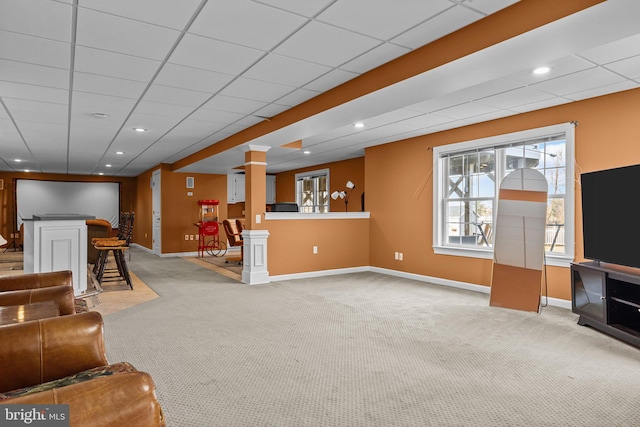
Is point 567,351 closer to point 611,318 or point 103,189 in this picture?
point 611,318

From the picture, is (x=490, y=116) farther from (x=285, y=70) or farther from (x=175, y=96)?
(x=175, y=96)

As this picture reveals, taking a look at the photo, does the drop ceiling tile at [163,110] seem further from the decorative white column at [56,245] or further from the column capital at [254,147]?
the decorative white column at [56,245]

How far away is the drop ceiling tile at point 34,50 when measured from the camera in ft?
9.12

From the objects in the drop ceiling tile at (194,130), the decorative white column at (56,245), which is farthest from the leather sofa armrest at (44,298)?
the drop ceiling tile at (194,130)

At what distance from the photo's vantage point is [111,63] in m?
3.24

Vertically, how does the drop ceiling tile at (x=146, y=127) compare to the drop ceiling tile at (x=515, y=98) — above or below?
above

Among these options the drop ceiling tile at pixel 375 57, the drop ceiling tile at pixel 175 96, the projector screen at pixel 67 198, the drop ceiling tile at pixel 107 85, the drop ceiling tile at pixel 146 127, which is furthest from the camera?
the projector screen at pixel 67 198

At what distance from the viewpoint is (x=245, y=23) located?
257 centimetres

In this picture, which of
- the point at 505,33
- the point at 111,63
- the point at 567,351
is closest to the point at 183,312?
the point at 111,63

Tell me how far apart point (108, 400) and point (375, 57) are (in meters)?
2.90

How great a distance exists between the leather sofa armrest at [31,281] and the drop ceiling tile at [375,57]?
8.52 ft

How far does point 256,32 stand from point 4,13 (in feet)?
4.93

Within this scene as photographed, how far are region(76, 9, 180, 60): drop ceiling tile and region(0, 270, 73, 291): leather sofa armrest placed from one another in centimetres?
164

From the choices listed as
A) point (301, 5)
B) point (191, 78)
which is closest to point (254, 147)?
point (191, 78)
